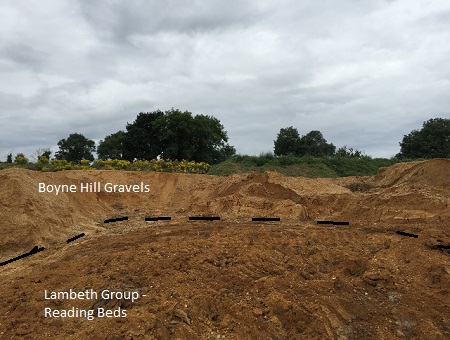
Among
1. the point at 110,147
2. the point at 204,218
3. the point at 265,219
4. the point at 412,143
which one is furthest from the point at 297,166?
the point at 110,147

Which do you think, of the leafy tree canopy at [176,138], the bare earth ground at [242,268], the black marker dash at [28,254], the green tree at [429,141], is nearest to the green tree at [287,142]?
the leafy tree canopy at [176,138]

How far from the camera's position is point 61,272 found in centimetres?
555

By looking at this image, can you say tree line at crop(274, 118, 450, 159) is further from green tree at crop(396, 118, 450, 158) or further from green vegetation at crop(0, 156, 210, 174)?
green vegetation at crop(0, 156, 210, 174)

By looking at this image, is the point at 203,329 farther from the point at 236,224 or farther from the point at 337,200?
the point at 337,200

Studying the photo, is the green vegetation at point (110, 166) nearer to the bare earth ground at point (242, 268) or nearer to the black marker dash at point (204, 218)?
the bare earth ground at point (242, 268)

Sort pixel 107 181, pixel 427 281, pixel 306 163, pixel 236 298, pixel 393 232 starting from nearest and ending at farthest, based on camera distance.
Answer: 1. pixel 236 298
2. pixel 427 281
3. pixel 393 232
4. pixel 107 181
5. pixel 306 163

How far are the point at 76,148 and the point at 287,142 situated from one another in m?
23.5

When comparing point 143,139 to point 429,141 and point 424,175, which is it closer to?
point 429,141

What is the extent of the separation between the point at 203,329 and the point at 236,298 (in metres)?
0.68

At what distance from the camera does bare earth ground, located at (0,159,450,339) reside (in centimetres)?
→ 432

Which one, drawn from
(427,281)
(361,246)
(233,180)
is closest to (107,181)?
(233,180)

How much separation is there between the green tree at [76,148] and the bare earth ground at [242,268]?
3367 cm

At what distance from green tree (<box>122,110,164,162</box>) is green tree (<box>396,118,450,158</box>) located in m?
19.5

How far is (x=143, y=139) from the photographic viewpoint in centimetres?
3362
